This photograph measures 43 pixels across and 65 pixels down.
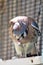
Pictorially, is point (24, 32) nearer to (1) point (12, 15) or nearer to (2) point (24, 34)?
(2) point (24, 34)

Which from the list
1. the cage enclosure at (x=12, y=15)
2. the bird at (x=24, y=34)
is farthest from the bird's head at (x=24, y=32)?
the cage enclosure at (x=12, y=15)

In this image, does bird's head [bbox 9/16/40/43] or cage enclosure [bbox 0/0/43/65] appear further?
cage enclosure [bbox 0/0/43/65]

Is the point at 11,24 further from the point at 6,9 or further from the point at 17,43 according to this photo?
the point at 6,9

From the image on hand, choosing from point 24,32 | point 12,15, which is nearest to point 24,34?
point 24,32

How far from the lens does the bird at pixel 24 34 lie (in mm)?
568

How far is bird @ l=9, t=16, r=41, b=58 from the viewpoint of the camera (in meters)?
0.57

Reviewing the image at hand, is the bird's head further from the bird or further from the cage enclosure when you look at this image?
the cage enclosure

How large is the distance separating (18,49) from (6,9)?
296mm

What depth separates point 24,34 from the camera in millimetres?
567

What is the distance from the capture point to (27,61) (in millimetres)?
528

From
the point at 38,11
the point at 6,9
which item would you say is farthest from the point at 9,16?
the point at 38,11

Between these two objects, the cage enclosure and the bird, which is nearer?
the bird

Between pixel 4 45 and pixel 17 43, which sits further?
pixel 4 45

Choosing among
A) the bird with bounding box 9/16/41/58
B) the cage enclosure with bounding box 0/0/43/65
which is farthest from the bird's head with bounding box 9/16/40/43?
the cage enclosure with bounding box 0/0/43/65
